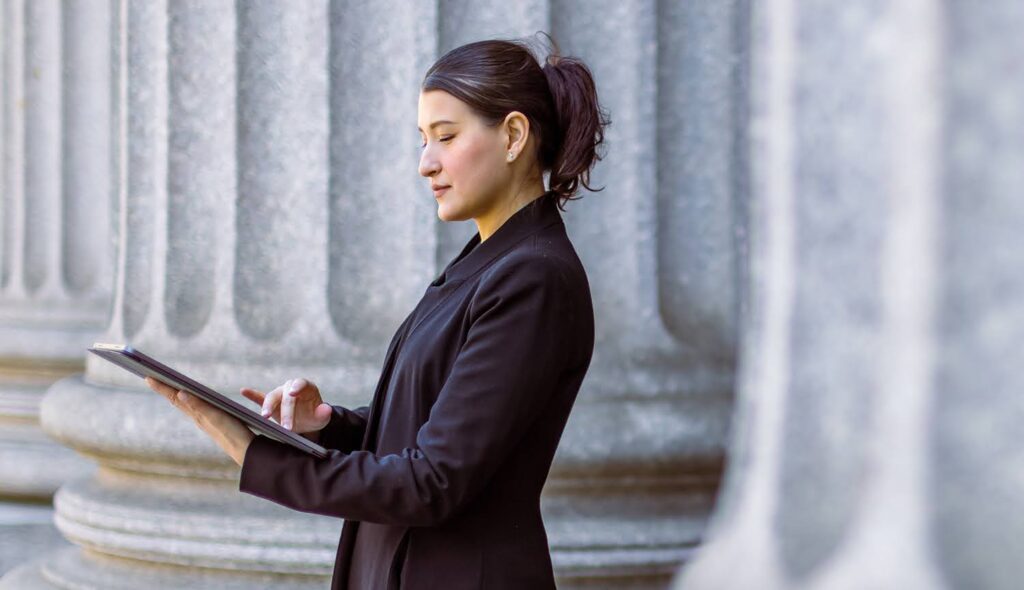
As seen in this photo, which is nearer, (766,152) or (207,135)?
(766,152)

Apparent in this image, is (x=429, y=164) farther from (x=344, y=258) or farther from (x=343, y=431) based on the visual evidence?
(x=344, y=258)

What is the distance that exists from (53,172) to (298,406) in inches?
217

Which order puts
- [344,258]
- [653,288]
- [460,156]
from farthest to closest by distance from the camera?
[344,258] < [653,288] < [460,156]

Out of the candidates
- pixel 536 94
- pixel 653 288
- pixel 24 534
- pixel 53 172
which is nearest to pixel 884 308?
pixel 536 94

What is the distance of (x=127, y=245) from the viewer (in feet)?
18.0

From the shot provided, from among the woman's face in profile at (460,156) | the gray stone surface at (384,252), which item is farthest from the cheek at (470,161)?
the gray stone surface at (384,252)

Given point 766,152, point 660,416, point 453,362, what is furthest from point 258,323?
point 766,152

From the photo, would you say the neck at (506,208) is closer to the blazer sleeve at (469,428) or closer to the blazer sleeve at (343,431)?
the blazer sleeve at (469,428)

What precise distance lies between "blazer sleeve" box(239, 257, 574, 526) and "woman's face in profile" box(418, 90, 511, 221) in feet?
0.84

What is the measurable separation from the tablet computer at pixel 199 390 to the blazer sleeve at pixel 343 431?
518 millimetres

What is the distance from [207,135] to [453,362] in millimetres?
2723

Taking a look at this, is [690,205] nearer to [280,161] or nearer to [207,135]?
[280,161]

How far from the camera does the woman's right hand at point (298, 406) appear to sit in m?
3.01

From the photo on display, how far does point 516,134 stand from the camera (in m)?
2.86
